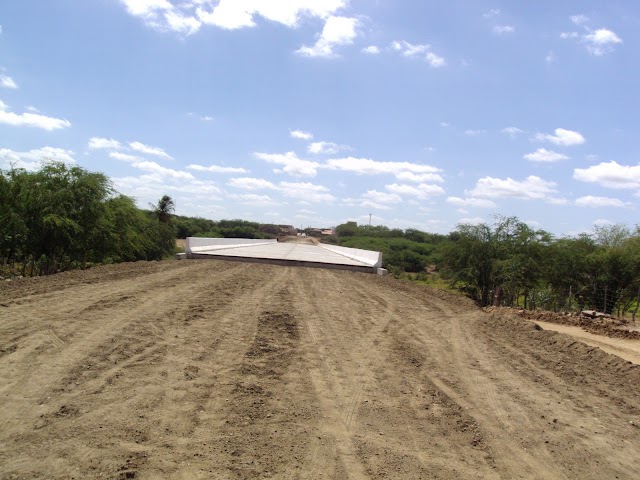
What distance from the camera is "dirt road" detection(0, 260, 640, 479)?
14.5 feet

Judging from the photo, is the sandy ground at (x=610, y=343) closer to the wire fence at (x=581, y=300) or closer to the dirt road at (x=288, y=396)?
the dirt road at (x=288, y=396)

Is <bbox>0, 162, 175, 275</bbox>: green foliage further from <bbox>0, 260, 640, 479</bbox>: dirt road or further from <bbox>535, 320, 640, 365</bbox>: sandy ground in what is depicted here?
<bbox>535, 320, 640, 365</bbox>: sandy ground

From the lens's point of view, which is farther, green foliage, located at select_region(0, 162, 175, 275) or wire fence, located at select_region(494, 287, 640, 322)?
wire fence, located at select_region(494, 287, 640, 322)

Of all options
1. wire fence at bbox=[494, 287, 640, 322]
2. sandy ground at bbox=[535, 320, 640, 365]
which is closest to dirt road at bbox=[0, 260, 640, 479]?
sandy ground at bbox=[535, 320, 640, 365]

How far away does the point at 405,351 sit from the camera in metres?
8.57

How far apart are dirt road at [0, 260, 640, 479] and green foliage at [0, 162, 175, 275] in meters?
12.8

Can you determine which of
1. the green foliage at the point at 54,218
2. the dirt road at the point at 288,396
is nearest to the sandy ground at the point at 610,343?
the dirt road at the point at 288,396

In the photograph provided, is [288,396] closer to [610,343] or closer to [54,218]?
[610,343]

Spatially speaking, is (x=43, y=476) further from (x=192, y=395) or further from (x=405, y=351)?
(x=405, y=351)

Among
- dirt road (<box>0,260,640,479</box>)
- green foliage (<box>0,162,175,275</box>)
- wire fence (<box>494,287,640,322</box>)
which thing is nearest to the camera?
dirt road (<box>0,260,640,479</box>)

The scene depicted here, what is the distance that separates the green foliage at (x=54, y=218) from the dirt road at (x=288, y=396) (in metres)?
12.8

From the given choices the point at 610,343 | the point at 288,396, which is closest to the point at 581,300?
the point at 610,343

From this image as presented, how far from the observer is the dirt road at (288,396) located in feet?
14.5

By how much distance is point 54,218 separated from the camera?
2173cm
